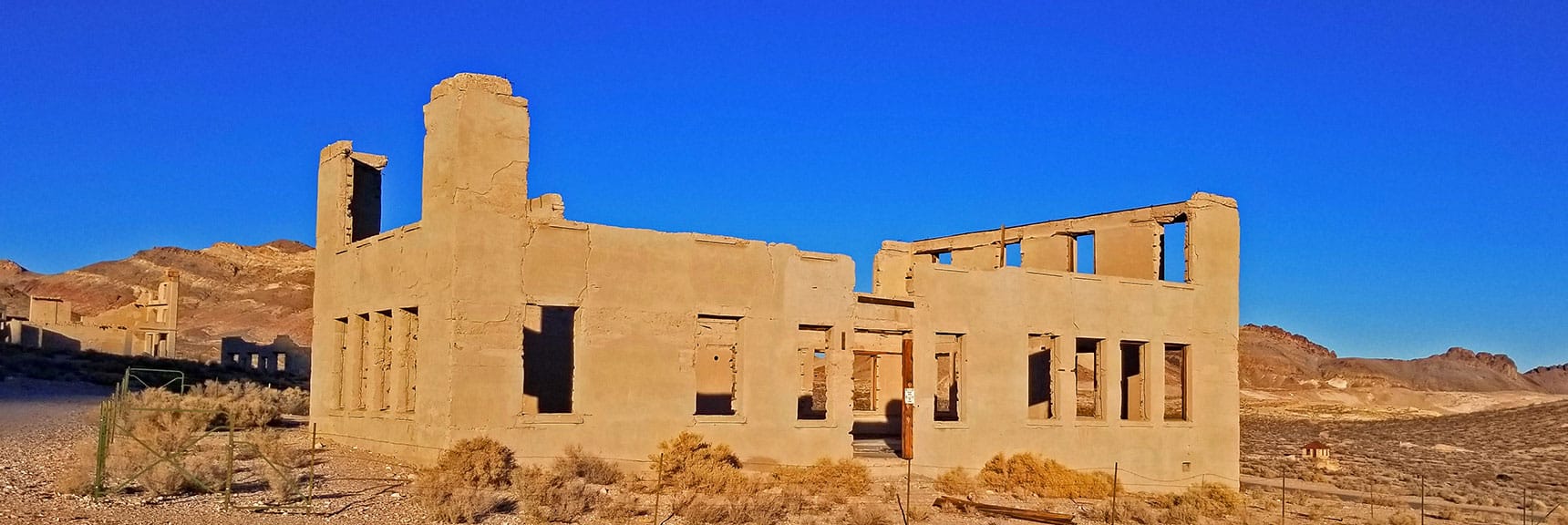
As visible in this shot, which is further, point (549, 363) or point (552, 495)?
point (549, 363)

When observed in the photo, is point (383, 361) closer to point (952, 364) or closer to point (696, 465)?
point (696, 465)

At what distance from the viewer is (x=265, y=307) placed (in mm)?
97250

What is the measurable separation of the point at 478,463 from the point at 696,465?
3.56 meters

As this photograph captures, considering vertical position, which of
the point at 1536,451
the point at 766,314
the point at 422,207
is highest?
the point at 422,207

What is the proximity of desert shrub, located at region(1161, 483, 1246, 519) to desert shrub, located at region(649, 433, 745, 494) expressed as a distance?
8.19 metres

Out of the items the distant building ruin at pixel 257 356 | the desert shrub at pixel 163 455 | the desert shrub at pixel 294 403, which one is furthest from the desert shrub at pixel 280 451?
the distant building ruin at pixel 257 356

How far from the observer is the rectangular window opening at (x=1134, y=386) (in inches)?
1028

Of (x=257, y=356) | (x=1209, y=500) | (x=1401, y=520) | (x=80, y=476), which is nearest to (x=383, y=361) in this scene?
(x=80, y=476)

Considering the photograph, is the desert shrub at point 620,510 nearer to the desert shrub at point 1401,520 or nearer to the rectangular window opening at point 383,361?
the rectangular window opening at point 383,361

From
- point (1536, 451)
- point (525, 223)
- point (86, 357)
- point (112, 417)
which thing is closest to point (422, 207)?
point (525, 223)

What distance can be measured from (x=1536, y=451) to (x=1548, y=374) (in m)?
108

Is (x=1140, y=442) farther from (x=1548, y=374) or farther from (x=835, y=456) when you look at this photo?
(x=1548, y=374)

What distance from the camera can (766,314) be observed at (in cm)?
2164

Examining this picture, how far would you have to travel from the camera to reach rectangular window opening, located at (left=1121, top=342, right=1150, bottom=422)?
26109mm
